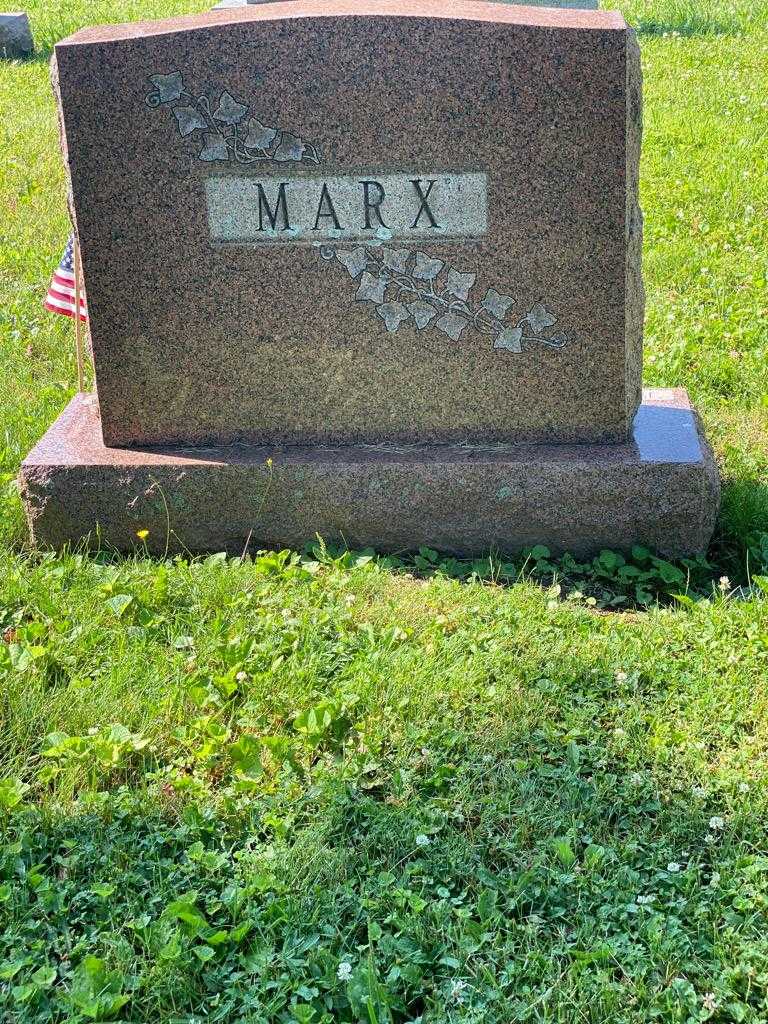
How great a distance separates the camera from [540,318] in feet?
10.9

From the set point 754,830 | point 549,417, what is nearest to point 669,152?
point 549,417

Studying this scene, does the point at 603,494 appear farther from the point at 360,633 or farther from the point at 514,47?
the point at 514,47

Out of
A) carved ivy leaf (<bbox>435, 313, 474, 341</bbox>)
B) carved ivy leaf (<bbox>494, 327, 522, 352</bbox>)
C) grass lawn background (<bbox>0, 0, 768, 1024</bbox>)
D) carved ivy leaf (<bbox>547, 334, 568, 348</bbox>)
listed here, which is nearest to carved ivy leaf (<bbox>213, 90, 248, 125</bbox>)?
carved ivy leaf (<bbox>435, 313, 474, 341</bbox>)

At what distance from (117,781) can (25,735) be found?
27 centimetres

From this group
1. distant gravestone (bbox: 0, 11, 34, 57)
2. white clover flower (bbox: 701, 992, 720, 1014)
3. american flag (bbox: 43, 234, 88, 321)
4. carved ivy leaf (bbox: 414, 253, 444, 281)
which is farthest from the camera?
distant gravestone (bbox: 0, 11, 34, 57)

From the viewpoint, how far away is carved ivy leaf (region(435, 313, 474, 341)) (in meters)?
3.35

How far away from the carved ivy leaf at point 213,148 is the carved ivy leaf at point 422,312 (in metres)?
0.66

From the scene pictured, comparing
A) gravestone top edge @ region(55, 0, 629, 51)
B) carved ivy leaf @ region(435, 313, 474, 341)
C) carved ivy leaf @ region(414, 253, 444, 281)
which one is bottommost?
carved ivy leaf @ region(435, 313, 474, 341)

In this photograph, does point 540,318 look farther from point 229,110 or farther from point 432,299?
point 229,110

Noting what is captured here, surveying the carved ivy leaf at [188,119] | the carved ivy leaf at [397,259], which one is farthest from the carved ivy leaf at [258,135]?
the carved ivy leaf at [397,259]

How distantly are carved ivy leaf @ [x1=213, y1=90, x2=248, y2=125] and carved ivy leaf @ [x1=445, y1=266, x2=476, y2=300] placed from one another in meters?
0.72

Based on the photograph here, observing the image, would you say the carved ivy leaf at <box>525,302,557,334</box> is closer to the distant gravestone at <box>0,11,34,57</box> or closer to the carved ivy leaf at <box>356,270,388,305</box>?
the carved ivy leaf at <box>356,270,388,305</box>

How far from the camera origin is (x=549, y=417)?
3430 mm

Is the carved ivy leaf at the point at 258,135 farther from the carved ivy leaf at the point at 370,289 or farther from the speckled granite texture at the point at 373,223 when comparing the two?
the carved ivy leaf at the point at 370,289
